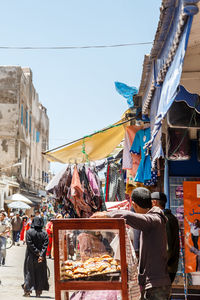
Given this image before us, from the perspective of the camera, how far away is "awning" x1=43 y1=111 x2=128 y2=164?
29.1ft

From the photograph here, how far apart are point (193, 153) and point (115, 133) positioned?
2.14 m

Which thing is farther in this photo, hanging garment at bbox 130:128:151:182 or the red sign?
hanging garment at bbox 130:128:151:182

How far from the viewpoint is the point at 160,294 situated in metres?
3.89

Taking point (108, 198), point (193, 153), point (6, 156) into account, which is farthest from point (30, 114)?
point (193, 153)

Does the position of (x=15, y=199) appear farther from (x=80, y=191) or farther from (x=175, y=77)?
(x=175, y=77)

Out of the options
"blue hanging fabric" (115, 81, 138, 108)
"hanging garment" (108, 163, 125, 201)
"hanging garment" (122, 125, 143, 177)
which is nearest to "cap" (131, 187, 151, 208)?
"hanging garment" (122, 125, 143, 177)

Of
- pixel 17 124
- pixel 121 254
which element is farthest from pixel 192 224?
pixel 17 124

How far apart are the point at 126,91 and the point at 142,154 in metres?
1.76

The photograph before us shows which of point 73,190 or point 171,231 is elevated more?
point 73,190

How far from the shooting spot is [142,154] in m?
7.61

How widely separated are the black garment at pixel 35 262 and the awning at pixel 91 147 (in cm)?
156

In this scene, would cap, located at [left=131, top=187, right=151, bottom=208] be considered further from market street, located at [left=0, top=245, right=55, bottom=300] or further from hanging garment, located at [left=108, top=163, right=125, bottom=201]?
hanging garment, located at [left=108, top=163, right=125, bottom=201]

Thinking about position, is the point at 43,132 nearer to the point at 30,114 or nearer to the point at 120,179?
the point at 30,114

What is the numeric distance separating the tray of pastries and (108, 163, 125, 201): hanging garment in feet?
22.9
